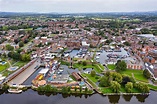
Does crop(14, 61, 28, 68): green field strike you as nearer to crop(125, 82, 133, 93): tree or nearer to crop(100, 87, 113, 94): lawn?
crop(100, 87, 113, 94): lawn

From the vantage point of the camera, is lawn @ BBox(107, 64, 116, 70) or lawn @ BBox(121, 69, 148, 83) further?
lawn @ BBox(107, 64, 116, 70)

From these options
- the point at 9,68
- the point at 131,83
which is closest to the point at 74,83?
the point at 131,83

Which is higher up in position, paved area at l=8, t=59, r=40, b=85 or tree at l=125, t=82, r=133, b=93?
tree at l=125, t=82, r=133, b=93

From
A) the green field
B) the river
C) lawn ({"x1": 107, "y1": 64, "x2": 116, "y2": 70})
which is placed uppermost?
lawn ({"x1": 107, "y1": 64, "x2": 116, "y2": 70})

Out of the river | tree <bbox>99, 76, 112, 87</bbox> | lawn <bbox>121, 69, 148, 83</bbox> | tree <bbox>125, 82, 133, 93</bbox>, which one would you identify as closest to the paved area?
the river

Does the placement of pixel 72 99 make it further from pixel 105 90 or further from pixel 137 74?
pixel 137 74

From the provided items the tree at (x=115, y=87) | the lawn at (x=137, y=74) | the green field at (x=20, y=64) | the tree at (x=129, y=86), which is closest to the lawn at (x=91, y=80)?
the tree at (x=115, y=87)

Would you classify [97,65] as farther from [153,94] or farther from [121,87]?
[153,94]

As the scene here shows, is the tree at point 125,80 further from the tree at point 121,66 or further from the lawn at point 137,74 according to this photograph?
the tree at point 121,66

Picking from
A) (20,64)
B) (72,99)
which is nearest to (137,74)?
(72,99)
